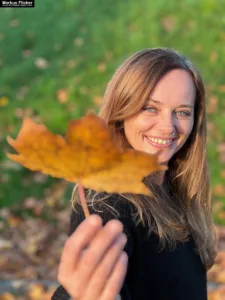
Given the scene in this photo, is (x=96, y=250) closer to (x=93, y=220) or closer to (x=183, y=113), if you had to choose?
(x=93, y=220)

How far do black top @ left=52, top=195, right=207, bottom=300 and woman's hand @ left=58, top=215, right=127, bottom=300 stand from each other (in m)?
0.39

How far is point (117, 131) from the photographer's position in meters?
1.21

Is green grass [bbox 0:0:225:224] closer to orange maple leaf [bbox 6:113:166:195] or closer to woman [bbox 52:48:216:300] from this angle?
woman [bbox 52:48:216:300]

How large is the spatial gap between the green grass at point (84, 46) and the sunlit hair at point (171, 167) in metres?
2.67

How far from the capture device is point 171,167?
1529 mm

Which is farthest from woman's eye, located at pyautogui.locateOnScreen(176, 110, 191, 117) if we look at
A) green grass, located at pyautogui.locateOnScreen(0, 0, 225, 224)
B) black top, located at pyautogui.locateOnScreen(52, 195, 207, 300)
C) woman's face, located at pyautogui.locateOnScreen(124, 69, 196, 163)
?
green grass, located at pyautogui.locateOnScreen(0, 0, 225, 224)

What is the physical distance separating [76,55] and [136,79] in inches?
171

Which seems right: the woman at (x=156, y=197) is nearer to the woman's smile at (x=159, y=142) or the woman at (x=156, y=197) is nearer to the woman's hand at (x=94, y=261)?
the woman's smile at (x=159, y=142)

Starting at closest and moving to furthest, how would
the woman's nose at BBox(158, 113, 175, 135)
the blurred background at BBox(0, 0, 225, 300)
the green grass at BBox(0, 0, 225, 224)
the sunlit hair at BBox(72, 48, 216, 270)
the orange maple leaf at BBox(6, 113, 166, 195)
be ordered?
the orange maple leaf at BBox(6, 113, 166, 195), the woman's nose at BBox(158, 113, 175, 135), the sunlit hair at BBox(72, 48, 216, 270), the blurred background at BBox(0, 0, 225, 300), the green grass at BBox(0, 0, 225, 224)

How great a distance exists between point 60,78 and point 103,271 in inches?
181

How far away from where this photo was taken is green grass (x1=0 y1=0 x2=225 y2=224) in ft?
15.4

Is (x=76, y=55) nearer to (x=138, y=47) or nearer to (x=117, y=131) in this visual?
(x=138, y=47)

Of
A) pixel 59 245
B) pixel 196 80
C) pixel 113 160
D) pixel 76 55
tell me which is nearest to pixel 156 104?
pixel 196 80

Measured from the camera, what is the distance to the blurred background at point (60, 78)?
11.1 ft
